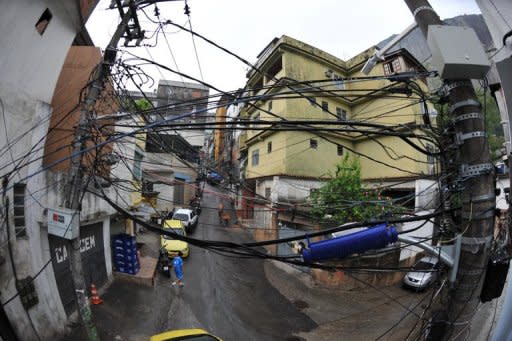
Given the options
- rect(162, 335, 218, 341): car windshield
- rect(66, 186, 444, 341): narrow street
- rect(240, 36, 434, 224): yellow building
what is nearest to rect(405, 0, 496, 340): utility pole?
rect(66, 186, 444, 341): narrow street

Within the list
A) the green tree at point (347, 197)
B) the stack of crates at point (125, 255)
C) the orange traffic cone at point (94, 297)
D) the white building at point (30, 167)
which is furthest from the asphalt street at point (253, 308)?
the green tree at point (347, 197)

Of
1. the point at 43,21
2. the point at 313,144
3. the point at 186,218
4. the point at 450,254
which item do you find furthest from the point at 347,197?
the point at 186,218

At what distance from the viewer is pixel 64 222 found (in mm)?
4496

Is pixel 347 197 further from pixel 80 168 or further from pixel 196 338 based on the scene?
pixel 80 168

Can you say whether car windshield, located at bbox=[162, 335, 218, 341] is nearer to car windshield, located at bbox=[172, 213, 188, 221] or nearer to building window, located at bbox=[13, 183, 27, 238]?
building window, located at bbox=[13, 183, 27, 238]

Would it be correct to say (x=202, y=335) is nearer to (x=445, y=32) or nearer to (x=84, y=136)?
A: (x=84, y=136)

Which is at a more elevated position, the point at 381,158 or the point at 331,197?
the point at 381,158

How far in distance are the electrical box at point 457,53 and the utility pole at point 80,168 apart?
15.7ft

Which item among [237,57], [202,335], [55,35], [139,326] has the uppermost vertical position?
[55,35]

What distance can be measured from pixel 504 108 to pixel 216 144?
3709cm

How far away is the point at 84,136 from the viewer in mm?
Result: 4375

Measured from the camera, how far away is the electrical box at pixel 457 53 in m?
2.92

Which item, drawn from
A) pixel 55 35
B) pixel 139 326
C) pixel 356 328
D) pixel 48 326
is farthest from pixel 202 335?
pixel 55 35

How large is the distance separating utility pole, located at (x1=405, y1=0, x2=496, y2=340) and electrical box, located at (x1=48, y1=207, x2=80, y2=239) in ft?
17.6
